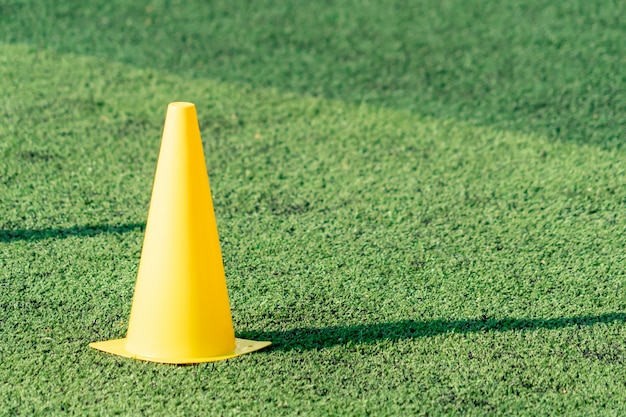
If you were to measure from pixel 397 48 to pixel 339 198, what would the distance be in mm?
2631

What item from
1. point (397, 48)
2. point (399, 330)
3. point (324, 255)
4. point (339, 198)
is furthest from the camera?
point (397, 48)

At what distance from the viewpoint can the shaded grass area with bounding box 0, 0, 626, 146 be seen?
20.9 feet

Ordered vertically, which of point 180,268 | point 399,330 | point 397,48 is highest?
point 397,48

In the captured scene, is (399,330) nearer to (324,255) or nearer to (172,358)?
(324,255)

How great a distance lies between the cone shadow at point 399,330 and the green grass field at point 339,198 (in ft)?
0.04

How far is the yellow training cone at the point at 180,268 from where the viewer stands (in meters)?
3.43

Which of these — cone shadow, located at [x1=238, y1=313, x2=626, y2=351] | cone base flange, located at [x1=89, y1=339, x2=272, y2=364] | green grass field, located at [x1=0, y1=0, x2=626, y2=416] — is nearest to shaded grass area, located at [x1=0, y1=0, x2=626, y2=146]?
green grass field, located at [x1=0, y1=0, x2=626, y2=416]

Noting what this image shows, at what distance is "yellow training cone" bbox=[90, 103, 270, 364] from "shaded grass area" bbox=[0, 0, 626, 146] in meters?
3.15

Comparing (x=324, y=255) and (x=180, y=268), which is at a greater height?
(x=180, y=268)

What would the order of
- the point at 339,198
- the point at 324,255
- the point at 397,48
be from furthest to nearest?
1. the point at 397,48
2. the point at 339,198
3. the point at 324,255

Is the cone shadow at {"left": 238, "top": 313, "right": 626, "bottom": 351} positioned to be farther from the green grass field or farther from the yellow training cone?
the yellow training cone

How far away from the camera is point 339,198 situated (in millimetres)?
5059

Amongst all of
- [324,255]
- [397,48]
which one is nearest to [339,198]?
[324,255]

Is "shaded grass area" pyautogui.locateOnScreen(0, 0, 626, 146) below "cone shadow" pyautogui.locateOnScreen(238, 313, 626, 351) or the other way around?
the other way around
